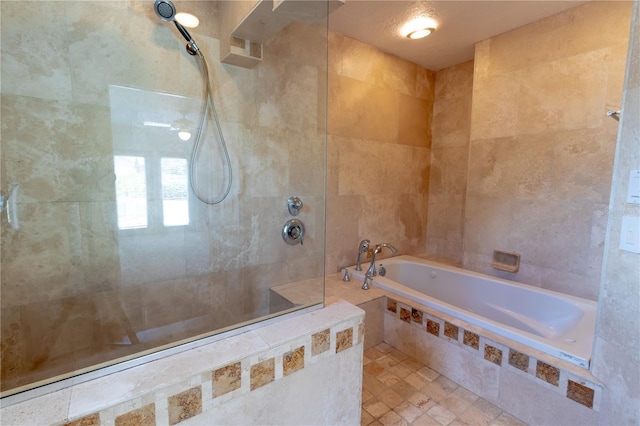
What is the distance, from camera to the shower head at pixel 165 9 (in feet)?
5.21

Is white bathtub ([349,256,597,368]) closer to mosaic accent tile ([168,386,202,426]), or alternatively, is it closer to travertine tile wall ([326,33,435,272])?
travertine tile wall ([326,33,435,272])

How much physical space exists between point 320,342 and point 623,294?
1218 millimetres

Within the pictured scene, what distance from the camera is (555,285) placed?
7.40ft

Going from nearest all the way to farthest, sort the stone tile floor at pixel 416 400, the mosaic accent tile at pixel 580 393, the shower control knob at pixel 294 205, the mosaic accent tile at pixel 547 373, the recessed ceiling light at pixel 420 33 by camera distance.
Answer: the mosaic accent tile at pixel 580 393
the mosaic accent tile at pixel 547 373
the stone tile floor at pixel 416 400
the shower control knob at pixel 294 205
the recessed ceiling light at pixel 420 33

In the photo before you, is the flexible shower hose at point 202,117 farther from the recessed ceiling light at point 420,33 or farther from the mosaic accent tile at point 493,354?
the mosaic accent tile at point 493,354

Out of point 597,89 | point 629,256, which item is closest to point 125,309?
point 629,256

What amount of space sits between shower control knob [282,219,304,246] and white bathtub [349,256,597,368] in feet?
2.14

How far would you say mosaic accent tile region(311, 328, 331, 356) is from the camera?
3.60 feet

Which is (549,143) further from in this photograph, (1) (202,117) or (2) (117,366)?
(2) (117,366)

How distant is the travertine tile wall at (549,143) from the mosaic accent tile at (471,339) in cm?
110

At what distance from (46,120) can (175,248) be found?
0.88 metres

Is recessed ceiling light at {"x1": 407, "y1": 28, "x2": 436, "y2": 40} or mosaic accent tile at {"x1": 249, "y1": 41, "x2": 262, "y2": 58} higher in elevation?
recessed ceiling light at {"x1": 407, "y1": 28, "x2": 436, "y2": 40}

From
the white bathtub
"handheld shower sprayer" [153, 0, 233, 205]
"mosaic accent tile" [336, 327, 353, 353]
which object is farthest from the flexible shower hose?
the white bathtub

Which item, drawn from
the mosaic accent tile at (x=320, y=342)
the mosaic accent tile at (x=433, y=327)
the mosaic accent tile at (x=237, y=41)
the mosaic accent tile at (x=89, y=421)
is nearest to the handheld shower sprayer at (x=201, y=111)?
the mosaic accent tile at (x=237, y=41)
